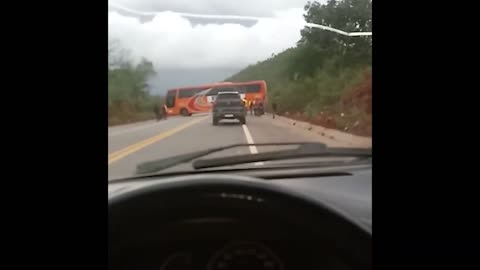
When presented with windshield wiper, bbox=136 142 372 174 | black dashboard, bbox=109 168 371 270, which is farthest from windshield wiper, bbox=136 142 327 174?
black dashboard, bbox=109 168 371 270

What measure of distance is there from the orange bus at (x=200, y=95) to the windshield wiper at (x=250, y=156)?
0.13 meters

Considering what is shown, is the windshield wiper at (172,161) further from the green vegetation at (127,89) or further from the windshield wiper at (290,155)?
the green vegetation at (127,89)

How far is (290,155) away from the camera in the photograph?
2143 millimetres

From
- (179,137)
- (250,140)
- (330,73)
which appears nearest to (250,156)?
(250,140)

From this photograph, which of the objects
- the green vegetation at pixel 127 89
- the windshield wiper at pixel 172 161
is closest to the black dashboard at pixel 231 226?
the windshield wiper at pixel 172 161

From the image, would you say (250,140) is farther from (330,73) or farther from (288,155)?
(330,73)

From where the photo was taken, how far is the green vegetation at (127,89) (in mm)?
2100

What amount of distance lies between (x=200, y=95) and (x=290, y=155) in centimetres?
31
